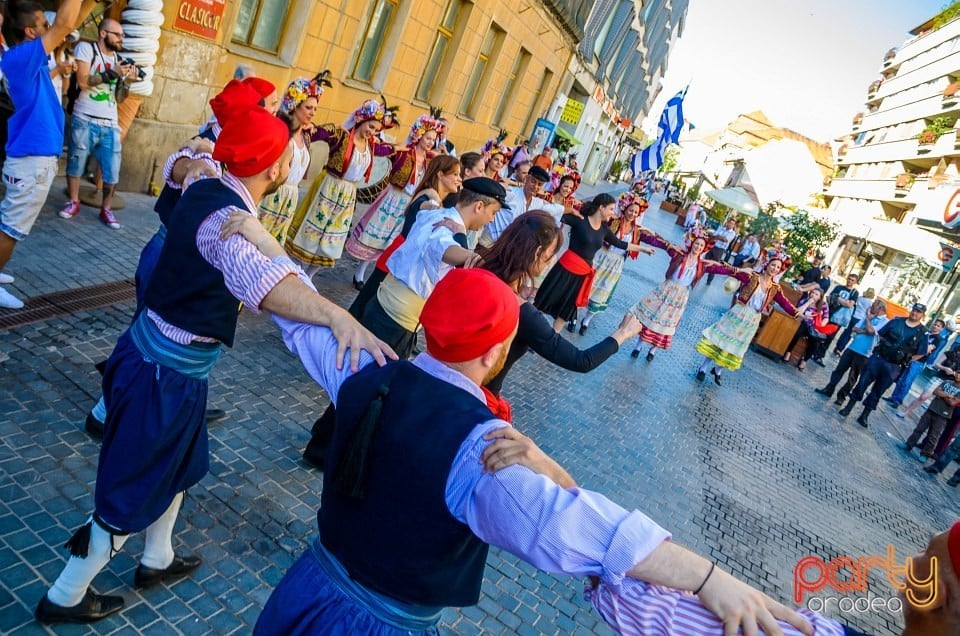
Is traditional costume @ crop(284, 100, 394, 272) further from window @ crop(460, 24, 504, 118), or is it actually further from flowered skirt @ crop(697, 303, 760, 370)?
window @ crop(460, 24, 504, 118)

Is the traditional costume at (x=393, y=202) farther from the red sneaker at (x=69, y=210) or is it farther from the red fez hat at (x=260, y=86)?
the red fez hat at (x=260, y=86)

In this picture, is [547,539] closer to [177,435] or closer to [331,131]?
[177,435]

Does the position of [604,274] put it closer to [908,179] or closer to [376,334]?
[376,334]

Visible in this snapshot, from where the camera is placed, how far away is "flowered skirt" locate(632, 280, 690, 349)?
31.5 feet

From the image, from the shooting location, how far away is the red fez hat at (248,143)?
7.79 feet

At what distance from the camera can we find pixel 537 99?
23.8m

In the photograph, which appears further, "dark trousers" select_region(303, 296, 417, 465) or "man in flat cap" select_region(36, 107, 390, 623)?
"dark trousers" select_region(303, 296, 417, 465)

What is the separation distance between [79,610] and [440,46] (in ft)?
48.2

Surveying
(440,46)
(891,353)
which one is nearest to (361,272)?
(440,46)

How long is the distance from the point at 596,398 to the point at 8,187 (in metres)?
5.86

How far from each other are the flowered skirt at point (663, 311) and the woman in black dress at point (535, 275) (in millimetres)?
5985

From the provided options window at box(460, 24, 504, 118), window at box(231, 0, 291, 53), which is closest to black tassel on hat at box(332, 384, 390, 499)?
window at box(231, 0, 291, 53)

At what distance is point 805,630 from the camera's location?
1316 mm

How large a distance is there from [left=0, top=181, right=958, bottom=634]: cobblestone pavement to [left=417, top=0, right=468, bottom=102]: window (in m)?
7.97
